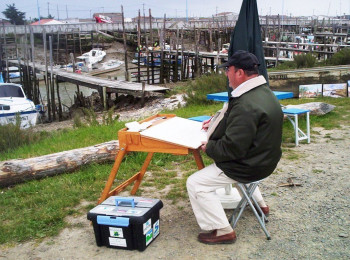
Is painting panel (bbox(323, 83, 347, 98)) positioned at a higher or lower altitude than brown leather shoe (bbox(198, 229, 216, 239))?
higher

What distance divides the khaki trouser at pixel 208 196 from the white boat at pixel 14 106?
40.9ft

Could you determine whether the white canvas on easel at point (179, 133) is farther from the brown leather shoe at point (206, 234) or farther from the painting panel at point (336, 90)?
the painting panel at point (336, 90)

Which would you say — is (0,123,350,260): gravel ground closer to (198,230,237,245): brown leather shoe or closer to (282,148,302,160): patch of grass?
(198,230,237,245): brown leather shoe

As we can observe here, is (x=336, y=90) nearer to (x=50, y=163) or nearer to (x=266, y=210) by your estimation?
(x=266, y=210)

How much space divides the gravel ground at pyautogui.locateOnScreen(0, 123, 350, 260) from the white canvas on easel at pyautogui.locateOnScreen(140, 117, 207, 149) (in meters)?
0.91

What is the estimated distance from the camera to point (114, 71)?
42375 millimetres

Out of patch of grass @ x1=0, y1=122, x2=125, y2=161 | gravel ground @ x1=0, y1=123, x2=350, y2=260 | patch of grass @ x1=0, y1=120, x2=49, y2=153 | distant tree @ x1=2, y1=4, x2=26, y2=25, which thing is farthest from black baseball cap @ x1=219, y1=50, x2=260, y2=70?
distant tree @ x1=2, y1=4, x2=26, y2=25

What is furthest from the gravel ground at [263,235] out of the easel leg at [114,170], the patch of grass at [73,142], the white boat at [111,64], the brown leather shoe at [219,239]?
the white boat at [111,64]

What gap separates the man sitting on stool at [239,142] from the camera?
3381mm

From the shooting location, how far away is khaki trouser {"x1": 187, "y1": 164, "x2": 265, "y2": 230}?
3.69 metres

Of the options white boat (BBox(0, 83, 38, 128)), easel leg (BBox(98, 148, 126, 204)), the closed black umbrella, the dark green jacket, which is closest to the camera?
the dark green jacket

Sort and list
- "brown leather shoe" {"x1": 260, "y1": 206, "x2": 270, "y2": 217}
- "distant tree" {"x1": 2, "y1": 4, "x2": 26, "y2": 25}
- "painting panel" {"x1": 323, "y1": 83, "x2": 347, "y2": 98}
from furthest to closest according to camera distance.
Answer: "distant tree" {"x1": 2, "y1": 4, "x2": 26, "y2": 25} < "painting panel" {"x1": 323, "y1": 83, "x2": 347, "y2": 98} < "brown leather shoe" {"x1": 260, "y1": 206, "x2": 270, "y2": 217}

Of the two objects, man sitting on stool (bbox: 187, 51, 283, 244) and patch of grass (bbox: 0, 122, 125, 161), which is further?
patch of grass (bbox: 0, 122, 125, 161)

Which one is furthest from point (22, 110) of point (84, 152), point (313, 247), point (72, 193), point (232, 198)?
point (313, 247)
